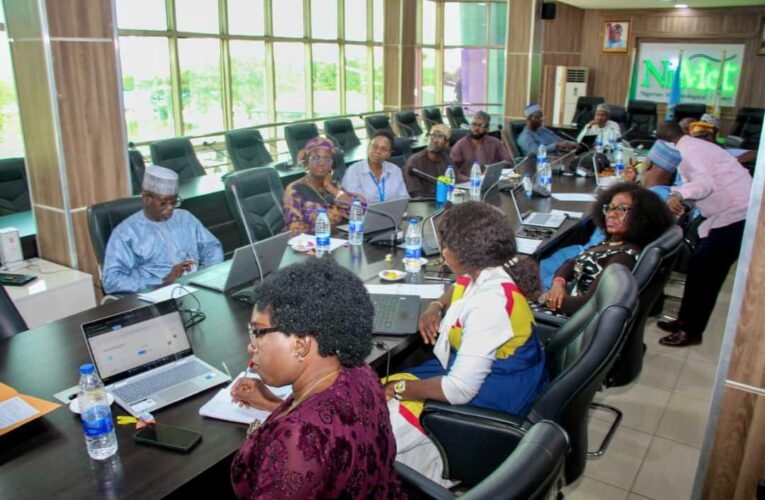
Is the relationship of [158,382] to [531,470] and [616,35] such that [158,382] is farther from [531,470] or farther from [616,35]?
[616,35]

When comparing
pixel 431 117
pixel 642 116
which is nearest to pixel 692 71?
pixel 642 116

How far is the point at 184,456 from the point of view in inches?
57.7

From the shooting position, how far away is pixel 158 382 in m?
1.77

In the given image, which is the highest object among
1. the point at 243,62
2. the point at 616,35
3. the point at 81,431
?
the point at 616,35

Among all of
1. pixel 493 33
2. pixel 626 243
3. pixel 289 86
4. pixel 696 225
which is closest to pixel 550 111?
pixel 493 33

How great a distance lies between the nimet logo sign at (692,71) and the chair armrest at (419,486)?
38.2 feet

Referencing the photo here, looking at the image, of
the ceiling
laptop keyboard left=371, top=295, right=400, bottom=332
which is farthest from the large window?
laptop keyboard left=371, top=295, right=400, bottom=332

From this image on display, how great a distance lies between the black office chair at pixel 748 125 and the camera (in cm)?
973

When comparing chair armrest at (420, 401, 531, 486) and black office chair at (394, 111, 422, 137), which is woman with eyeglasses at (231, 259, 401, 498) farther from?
black office chair at (394, 111, 422, 137)

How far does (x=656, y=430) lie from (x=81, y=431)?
240cm

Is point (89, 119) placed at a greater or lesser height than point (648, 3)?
lesser

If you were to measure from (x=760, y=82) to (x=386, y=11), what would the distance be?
21.7ft

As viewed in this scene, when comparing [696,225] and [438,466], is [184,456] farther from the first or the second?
[696,225]

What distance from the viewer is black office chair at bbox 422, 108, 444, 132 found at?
891 cm
